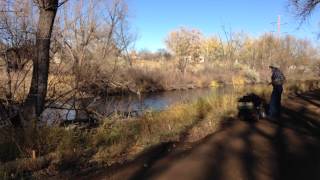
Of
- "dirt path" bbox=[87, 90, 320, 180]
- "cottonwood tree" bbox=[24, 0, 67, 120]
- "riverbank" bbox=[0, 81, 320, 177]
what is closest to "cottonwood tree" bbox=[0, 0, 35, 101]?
"cottonwood tree" bbox=[24, 0, 67, 120]

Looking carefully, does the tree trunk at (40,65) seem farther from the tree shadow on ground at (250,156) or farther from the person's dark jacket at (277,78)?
the person's dark jacket at (277,78)

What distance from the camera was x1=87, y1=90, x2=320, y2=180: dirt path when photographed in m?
8.22

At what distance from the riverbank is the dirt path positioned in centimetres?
83

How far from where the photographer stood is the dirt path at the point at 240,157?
27.0 feet

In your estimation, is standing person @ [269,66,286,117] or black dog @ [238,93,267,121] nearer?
black dog @ [238,93,267,121]

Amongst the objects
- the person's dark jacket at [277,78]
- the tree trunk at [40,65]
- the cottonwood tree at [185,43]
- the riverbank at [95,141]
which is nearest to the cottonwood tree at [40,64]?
the tree trunk at [40,65]

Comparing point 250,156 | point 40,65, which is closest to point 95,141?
point 40,65

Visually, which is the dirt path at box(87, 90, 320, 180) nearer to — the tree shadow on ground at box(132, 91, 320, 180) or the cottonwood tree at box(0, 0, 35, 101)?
the tree shadow on ground at box(132, 91, 320, 180)

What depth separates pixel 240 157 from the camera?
9516 millimetres

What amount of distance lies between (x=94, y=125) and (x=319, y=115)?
9.06 meters

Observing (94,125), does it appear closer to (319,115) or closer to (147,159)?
(147,159)

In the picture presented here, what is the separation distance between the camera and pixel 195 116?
1593cm

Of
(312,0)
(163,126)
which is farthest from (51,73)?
(312,0)

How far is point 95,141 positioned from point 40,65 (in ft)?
9.45
